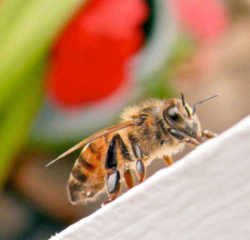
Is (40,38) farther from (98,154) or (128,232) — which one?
(128,232)

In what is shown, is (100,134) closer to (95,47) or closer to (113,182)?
(113,182)

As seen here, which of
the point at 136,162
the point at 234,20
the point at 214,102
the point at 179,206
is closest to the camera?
the point at 179,206

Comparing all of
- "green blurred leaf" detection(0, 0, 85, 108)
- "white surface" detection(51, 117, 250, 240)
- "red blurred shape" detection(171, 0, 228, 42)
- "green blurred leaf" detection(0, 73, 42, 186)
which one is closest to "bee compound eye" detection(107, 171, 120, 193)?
"white surface" detection(51, 117, 250, 240)

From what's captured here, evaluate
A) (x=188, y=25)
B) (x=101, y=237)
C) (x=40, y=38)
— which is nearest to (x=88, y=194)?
(x=101, y=237)

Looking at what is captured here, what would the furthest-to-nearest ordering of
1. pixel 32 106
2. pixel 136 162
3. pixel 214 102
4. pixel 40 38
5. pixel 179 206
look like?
pixel 214 102 < pixel 32 106 < pixel 40 38 < pixel 136 162 < pixel 179 206

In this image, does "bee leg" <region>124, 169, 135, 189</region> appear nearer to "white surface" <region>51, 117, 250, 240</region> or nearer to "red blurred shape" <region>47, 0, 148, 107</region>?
"white surface" <region>51, 117, 250, 240</region>

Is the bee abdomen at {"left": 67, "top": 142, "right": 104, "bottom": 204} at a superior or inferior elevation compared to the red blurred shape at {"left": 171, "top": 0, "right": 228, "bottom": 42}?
superior
